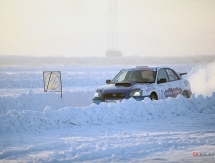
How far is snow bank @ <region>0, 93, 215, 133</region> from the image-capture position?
462 inches

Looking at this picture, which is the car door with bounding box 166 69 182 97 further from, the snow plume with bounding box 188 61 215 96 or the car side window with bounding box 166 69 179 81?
the snow plume with bounding box 188 61 215 96

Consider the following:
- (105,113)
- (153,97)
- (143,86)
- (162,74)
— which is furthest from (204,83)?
(105,113)

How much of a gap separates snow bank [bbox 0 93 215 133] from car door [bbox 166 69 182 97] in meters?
0.85

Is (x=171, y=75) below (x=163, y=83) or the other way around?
the other way around

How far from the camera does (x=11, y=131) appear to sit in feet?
37.2

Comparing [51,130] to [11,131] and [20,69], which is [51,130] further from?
[20,69]

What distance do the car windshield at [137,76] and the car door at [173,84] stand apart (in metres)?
0.74

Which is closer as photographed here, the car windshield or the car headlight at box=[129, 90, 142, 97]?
the car headlight at box=[129, 90, 142, 97]

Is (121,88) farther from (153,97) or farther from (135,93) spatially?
(153,97)

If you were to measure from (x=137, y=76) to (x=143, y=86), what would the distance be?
1.04 m

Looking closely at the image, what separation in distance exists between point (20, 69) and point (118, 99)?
3537cm

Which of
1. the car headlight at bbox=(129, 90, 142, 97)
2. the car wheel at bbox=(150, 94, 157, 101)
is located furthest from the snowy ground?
the car wheel at bbox=(150, 94, 157, 101)

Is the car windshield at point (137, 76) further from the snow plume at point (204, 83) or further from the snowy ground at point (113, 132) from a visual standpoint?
the snow plume at point (204, 83)

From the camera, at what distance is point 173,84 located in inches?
603
